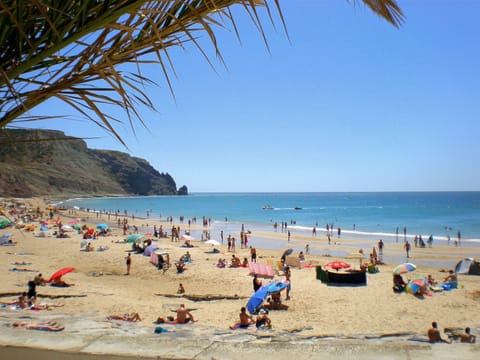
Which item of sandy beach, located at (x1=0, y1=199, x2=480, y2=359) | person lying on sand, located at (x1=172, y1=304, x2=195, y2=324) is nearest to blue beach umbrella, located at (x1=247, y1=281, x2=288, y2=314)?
sandy beach, located at (x1=0, y1=199, x2=480, y2=359)

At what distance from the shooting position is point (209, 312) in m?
10.8

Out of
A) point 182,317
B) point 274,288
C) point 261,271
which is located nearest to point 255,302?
point 274,288

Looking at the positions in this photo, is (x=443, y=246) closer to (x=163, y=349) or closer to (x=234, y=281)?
(x=234, y=281)

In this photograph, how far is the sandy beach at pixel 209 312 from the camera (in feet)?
9.39

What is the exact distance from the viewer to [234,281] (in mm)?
14984

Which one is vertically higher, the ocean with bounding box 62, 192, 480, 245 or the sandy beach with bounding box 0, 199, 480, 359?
the sandy beach with bounding box 0, 199, 480, 359

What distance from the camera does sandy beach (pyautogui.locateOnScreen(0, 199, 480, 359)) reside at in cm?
286

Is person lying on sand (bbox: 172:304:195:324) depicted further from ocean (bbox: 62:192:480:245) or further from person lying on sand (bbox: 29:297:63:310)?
ocean (bbox: 62:192:480:245)

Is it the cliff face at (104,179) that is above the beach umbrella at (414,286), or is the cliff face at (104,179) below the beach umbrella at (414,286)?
above

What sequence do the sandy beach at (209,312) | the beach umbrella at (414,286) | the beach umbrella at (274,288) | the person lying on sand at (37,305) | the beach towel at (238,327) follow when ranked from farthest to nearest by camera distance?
the beach umbrella at (414,286)
the beach umbrella at (274,288)
the person lying on sand at (37,305)
the beach towel at (238,327)
the sandy beach at (209,312)

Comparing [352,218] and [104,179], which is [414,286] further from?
[104,179]

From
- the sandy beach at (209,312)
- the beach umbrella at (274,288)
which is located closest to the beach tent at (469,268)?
the sandy beach at (209,312)

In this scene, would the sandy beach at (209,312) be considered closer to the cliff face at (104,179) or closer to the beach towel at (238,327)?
the beach towel at (238,327)

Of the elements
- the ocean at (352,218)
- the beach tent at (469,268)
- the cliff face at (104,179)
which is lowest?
the ocean at (352,218)
